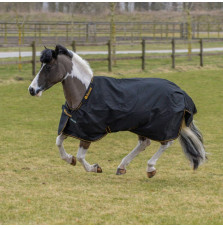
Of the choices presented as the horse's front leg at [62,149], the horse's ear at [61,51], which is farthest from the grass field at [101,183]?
the horse's ear at [61,51]

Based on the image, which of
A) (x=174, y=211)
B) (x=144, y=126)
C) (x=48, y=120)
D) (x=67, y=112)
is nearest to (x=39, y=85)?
(x=67, y=112)

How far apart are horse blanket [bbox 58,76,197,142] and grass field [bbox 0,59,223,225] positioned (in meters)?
0.67

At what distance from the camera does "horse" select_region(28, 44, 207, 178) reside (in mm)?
Answer: 6496

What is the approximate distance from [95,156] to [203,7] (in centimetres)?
6530

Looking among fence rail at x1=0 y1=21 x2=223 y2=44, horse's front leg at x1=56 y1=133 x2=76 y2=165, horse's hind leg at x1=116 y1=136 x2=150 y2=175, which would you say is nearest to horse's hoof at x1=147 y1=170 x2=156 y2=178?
horse's hind leg at x1=116 y1=136 x2=150 y2=175

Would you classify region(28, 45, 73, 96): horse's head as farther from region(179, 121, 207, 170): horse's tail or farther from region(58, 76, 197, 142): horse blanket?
region(179, 121, 207, 170): horse's tail

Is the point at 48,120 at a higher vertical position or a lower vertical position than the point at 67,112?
lower

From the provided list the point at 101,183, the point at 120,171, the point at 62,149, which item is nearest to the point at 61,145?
the point at 62,149

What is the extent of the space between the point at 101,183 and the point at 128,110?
985 mm

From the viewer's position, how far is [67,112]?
21.7 ft

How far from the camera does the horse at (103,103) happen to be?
21.3 feet

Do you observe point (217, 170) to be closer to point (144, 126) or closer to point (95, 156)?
point (144, 126)

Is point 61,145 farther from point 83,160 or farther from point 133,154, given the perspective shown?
point 133,154

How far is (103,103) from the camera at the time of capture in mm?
6531
